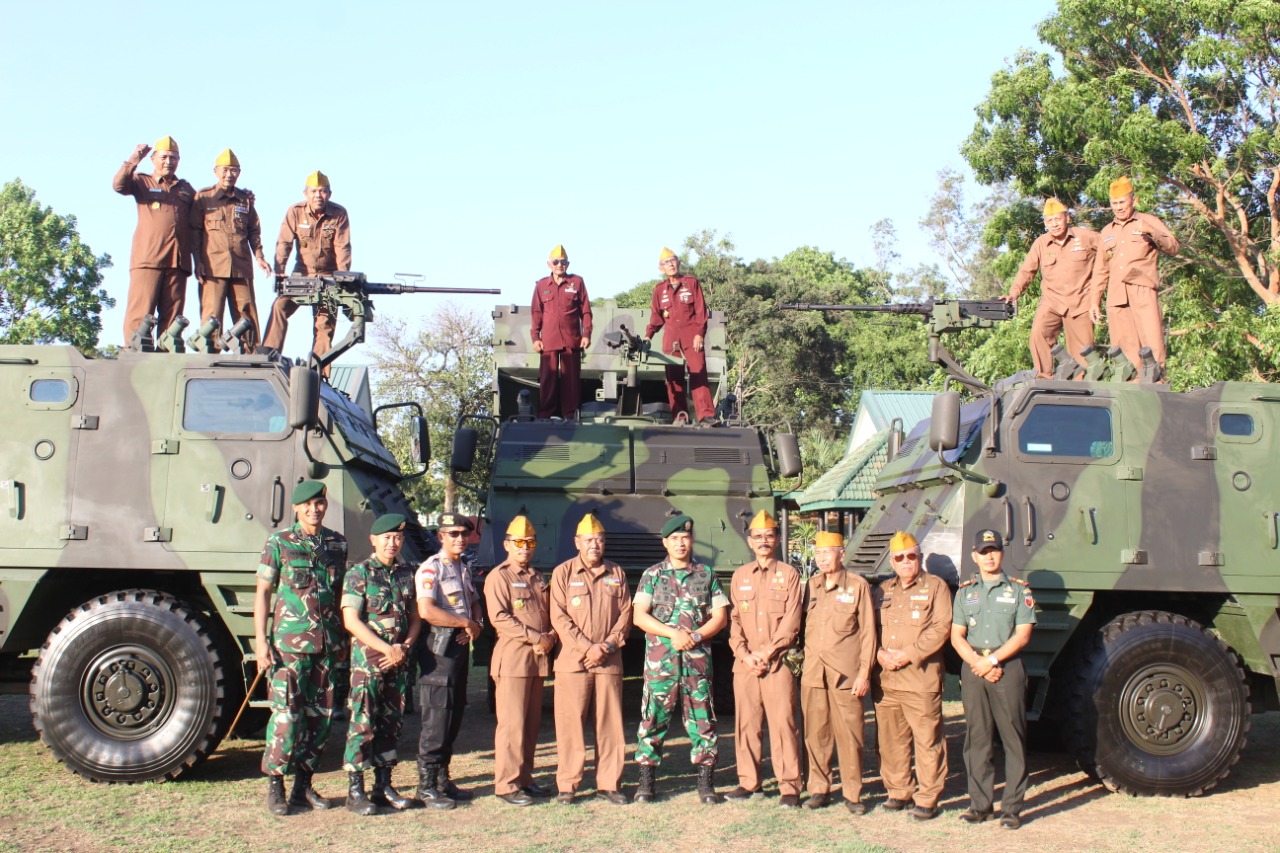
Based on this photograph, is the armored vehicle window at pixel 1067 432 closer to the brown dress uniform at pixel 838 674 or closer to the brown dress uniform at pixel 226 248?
the brown dress uniform at pixel 838 674

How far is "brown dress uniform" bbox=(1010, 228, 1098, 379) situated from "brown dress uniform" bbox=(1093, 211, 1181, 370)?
0.17 meters

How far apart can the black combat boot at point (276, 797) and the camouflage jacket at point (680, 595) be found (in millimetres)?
2074

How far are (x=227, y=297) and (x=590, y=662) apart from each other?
4.45 metres

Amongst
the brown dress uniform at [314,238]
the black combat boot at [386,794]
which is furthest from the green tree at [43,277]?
the black combat boot at [386,794]

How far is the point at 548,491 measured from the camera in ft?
28.6

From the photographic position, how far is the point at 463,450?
343 inches

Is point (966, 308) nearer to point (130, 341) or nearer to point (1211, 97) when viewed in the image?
point (130, 341)

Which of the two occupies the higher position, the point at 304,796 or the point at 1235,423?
the point at 1235,423

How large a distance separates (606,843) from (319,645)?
180 cm

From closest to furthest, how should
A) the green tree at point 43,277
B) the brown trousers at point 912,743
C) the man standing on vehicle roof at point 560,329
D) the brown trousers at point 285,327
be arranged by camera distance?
the brown trousers at point 912,743 → the brown trousers at point 285,327 → the man standing on vehicle roof at point 560,329 → the green tree at point 43,277

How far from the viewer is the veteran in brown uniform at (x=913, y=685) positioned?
6.31 metres

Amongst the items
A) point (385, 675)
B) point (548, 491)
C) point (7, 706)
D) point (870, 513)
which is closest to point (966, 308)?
point (870, 513)

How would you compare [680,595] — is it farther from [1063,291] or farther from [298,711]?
[1063,291]

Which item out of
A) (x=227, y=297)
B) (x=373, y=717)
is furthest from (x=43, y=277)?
(x=373, y=717)
